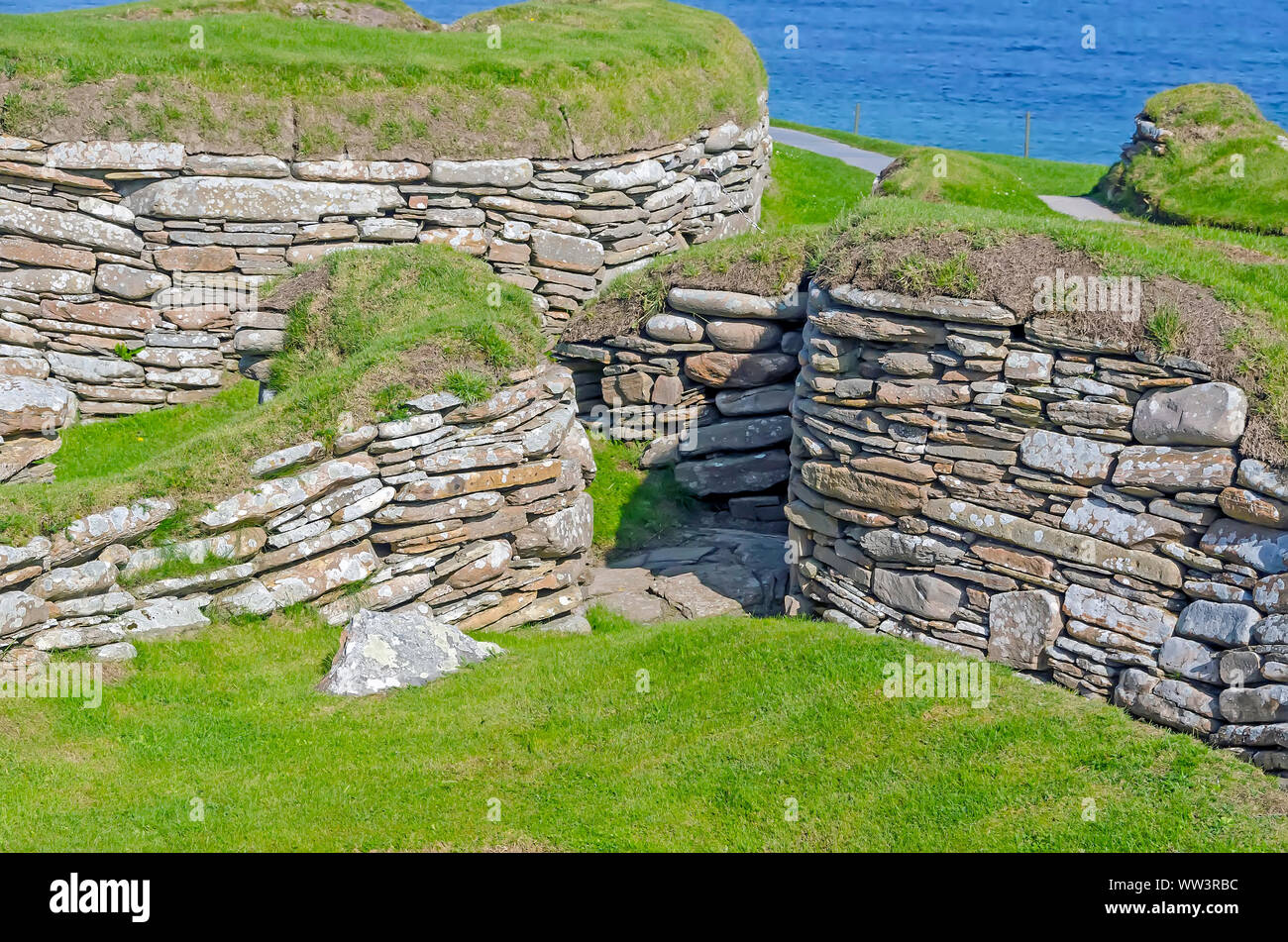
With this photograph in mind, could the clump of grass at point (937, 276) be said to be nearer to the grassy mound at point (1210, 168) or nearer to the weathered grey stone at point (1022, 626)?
the weathered grey stone at point (1022, 626)

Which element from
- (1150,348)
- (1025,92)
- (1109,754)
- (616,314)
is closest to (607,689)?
(1109,754)

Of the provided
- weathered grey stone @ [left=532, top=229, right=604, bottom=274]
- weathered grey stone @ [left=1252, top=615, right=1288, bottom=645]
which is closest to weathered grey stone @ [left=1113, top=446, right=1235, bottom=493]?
weathered grey stone @ [left=1252, top=615, right=1288, bottom=645]

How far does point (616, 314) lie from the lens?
15.1 meters

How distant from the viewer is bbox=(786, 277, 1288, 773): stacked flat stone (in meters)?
9.23

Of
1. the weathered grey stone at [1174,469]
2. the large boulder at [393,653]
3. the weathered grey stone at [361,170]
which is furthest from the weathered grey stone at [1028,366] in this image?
the weathered grey stone at [361,170]

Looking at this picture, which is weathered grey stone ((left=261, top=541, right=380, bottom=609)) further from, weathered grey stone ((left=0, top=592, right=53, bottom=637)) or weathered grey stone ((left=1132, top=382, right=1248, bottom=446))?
weathered grey stone ((left=1132, top=382, right=1248, bottom=446))

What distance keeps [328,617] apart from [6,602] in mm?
2595

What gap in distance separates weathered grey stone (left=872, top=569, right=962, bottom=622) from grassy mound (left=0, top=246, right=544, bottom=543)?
419 cm

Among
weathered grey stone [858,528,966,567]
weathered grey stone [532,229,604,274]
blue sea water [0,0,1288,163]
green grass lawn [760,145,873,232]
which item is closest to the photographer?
weathered grey stone [858,528,966,567]

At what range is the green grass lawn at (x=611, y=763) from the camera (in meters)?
7.33

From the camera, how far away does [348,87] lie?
15.5m

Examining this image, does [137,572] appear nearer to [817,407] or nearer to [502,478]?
[502,478]
